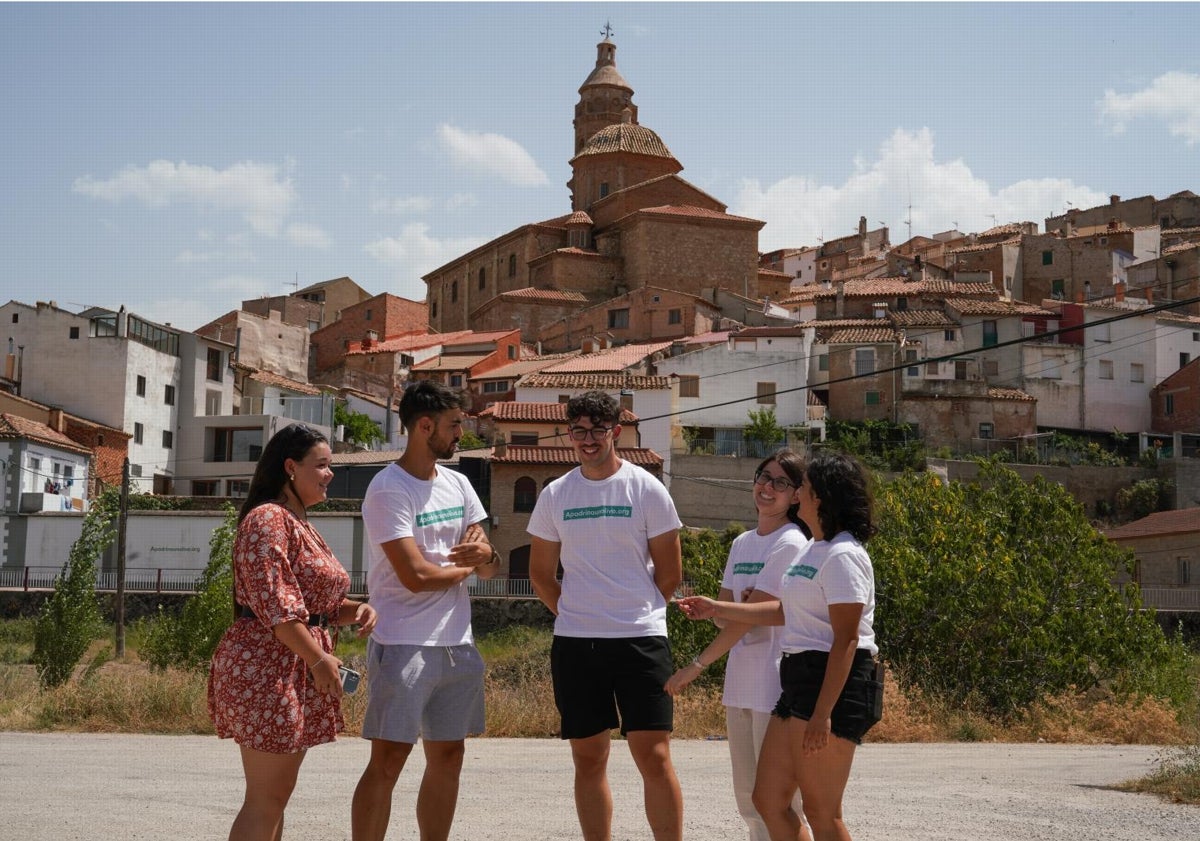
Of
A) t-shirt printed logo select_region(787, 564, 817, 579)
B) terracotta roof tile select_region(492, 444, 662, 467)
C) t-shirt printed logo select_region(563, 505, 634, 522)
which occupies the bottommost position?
t-shirt printed logo select_region(787, 564, 817, 579)

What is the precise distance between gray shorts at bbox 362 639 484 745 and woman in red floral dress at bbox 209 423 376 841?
0.27 meters

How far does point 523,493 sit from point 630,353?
62.6ft

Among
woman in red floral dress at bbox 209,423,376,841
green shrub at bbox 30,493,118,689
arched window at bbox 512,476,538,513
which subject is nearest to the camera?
woman in red floral dress at bbox 209,423,376,841

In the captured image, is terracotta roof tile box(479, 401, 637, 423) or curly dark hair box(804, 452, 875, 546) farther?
terracotta roof tile box(479, 401, 637, 423)

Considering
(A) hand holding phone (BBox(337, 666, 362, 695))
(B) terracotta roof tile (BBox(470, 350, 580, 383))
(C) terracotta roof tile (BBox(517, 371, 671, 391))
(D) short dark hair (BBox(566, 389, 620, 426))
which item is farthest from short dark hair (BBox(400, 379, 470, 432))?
(B) terracotta roof tile (BBox(470, 350, 580, 383))

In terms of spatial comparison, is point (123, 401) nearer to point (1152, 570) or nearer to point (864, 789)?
point (1152, 570)

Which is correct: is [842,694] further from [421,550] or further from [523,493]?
[523,493]

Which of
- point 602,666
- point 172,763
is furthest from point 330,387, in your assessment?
point 602,666

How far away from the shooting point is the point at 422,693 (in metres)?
5.30

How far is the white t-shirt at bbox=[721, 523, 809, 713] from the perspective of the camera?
18.2 ft

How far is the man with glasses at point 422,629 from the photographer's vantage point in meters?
5.28

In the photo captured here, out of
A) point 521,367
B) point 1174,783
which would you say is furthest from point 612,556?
point 521,367

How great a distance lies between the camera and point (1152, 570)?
3772 cm

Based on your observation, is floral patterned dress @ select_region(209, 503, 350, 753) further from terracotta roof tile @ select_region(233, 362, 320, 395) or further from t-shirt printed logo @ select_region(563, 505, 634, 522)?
terracotta roof tile @ select_region(233, 362, 320, 395)
